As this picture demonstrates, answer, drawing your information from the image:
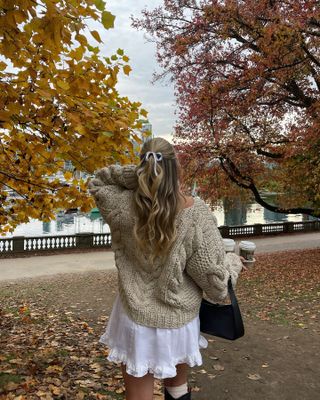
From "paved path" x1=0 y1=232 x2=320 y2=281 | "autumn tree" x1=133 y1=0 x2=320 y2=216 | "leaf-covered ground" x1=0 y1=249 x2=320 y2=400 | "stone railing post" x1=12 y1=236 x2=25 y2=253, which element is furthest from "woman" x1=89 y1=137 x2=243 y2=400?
"stone railing post" x1=12 y1=236 x2=25 y2=253

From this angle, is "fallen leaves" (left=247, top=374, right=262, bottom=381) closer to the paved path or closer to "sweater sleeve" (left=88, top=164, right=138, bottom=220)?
"sweater sleeve" (left=88, top=164, right=138, bottom=220)

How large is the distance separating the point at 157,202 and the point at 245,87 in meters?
9.83

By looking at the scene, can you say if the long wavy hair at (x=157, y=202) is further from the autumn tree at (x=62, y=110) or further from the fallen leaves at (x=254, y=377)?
the fallen leaves at (x=254, y=377)

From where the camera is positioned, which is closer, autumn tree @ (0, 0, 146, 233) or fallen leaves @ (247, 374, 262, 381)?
autumn tree @ (0, 0, 146, 233)

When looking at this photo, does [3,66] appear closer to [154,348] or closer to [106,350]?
[154,348]

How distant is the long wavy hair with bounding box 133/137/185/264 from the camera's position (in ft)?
6.52

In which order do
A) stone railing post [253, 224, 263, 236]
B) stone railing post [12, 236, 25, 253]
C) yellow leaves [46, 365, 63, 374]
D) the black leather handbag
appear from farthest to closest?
stone railing post [253, 224, 263, 236] < stone railing post [12, 236, 25, 253] < yellow leaves [46, 365, 63, 374] < the black leather handbag

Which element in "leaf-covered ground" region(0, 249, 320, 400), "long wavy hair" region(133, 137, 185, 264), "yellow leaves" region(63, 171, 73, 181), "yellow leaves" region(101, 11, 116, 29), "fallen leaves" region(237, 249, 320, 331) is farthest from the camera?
"fallen leaves" region(237, 249, 320, 331)

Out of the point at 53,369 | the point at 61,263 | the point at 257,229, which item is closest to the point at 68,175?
the point at 53,369

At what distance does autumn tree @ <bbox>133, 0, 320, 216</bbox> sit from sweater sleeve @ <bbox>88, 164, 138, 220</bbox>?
8.31 m

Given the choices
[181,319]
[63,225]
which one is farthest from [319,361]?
[63,225]

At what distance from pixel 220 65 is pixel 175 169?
10322mm

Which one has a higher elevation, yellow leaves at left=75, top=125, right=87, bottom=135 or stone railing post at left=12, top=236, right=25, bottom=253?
yellow leaves at left=75, top=125, right=87, bottom=135

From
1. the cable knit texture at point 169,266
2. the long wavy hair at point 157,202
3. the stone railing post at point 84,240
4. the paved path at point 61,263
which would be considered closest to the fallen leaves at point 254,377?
the cable knit texture at point 169,266
